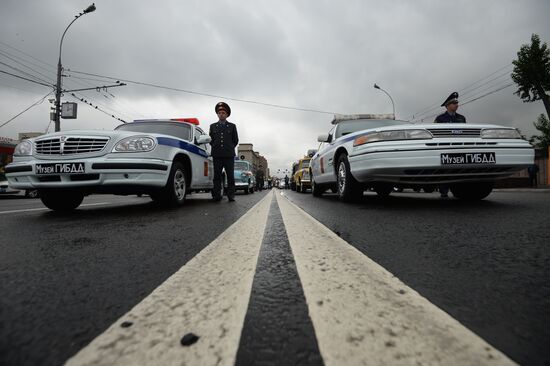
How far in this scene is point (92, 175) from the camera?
139 inches

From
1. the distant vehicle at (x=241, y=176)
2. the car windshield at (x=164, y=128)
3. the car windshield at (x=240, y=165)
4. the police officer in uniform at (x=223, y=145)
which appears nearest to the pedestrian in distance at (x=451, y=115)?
the police officer in uniform at (x=223, y=145)

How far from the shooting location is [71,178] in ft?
11.6

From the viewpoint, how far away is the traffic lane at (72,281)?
613mm

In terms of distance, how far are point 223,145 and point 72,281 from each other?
4.94m

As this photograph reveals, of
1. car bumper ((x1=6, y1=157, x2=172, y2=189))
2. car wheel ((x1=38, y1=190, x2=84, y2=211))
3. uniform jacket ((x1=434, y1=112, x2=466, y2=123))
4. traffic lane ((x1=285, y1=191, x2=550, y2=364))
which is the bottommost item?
traffic lane ((x1=285, y1=191, x2=550, y2=364))

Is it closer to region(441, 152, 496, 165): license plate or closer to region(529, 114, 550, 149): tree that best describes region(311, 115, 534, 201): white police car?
region(441, 152, 496, 165): license plate

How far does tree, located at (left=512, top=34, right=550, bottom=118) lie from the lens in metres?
23.5

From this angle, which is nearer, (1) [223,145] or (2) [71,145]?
(2) [71,145]

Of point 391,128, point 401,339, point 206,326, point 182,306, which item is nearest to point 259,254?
point 182,306

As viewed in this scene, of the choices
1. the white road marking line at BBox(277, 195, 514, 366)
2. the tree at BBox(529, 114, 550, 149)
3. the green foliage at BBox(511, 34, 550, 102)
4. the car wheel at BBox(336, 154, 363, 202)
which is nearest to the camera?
the white road marking line at BBox(277, 195, 514, 366)

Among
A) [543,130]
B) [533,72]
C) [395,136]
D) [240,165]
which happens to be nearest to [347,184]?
[395,136]

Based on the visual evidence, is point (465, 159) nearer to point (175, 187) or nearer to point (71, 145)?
point (175, 187)

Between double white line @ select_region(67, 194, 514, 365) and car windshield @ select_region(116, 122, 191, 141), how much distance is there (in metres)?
4.79

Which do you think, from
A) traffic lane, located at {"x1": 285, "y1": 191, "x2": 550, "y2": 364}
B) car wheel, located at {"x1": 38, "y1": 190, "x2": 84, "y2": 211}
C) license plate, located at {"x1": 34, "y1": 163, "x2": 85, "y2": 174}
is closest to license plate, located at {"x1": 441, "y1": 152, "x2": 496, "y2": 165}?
traffic lane, located at {"x1": 285, "y1": 191, "x2": 550, "y2": 364}
